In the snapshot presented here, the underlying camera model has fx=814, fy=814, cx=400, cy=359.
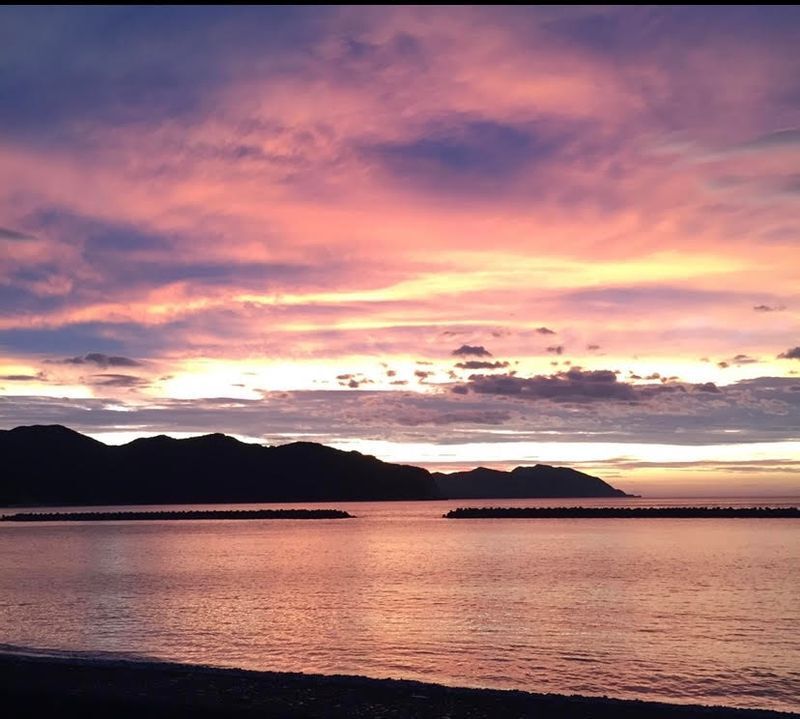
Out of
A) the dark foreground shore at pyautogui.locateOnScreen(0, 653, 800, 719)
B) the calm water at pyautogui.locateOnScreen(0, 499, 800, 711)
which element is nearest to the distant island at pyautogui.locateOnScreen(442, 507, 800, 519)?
the calm water at pyautogui.locateOnScreen(0, 499, 800, 711)

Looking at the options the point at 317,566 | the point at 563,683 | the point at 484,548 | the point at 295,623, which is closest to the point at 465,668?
the point at 563,683

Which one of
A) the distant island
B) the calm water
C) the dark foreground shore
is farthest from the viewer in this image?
the distant island

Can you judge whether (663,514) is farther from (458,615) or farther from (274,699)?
(274,699)

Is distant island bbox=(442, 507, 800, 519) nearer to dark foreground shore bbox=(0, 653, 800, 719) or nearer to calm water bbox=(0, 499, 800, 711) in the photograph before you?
calm water bbox=(0, 499, 800, 711)

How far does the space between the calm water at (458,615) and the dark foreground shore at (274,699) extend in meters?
3.28

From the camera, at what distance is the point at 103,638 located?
112ft

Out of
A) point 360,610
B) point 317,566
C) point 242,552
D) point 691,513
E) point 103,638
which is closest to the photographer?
point 103,638

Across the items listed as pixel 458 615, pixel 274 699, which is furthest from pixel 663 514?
pixel 274 699

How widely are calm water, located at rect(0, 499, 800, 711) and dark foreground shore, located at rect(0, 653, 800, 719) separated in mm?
3283

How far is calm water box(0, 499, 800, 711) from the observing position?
89.7ft

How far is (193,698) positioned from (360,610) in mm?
22242

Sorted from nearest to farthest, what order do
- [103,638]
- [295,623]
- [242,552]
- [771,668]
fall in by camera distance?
1. [771,668]
2. [103,638]
3. [295,623]
4. [242,552]

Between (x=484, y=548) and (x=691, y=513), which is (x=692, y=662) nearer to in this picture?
(x=484, y=548)

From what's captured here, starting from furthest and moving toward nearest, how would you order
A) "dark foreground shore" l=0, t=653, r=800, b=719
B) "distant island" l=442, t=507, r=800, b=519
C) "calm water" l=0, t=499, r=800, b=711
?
"distant island" l=442, t=507, r=800, b=519 → "calm water" l=0, t=499, r=800, b=711 → "dark foreground shore" l=0, t=653, r=800, b=719
